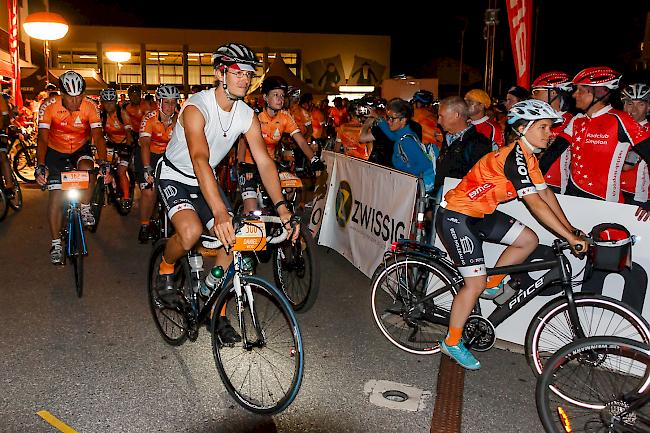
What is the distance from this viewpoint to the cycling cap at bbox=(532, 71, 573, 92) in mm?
6707

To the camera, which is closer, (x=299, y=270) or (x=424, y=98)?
(x=299, y=270)

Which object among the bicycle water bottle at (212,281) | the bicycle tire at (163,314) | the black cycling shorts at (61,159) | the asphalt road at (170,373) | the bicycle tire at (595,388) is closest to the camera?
the bicycle tire at (595,388)

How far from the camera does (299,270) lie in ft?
20.0

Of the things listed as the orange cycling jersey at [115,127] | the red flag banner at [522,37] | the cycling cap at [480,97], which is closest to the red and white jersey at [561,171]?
the cycling cap at [480,97]

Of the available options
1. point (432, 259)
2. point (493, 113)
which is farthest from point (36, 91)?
point (432, 259)

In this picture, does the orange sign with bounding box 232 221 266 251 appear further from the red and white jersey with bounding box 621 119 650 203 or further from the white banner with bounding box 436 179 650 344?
the red and white jersey with bounding box 621 119 650 203

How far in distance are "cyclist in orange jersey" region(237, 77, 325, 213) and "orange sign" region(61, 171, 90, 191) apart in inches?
65.3

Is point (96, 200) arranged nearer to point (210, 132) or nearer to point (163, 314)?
point (163, 314)

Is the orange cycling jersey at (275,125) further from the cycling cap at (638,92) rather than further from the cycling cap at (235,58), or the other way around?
the cycling cap at (638,92)

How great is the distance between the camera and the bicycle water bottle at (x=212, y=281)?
4.30m

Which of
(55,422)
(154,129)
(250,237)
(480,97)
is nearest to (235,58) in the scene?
(250,237)

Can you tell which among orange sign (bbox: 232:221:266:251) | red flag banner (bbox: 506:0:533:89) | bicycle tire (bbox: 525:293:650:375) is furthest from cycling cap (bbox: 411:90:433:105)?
orange sign (bbox: 232:221:266:251)

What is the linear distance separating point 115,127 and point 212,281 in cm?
807

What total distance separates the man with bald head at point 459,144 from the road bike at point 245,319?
7.99 ft
